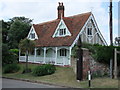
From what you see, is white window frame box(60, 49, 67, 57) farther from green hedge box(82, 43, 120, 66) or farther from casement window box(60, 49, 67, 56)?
green hedge box(82, 43, 120, 66)

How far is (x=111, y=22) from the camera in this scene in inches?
981

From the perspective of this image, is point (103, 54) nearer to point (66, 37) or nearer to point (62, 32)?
point (66, 37)

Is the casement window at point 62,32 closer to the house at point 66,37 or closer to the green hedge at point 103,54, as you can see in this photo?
the house at point 66,37

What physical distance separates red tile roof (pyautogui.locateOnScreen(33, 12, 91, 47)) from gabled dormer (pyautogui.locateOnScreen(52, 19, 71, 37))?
18.6 inches

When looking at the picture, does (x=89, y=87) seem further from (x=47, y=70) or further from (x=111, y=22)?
(x=111, y=22)

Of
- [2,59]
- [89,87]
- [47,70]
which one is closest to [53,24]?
[2,59]

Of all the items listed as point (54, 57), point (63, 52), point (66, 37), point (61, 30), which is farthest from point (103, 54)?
point (54, 57)

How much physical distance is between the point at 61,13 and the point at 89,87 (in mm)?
22771

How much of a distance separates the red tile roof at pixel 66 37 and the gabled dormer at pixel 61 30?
473 millimetres

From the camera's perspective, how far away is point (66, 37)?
30062 millimetres

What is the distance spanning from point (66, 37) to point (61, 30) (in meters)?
1.88

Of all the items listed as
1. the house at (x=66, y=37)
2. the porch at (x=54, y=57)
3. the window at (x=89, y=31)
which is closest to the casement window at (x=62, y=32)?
the house at (x=66, y=37)

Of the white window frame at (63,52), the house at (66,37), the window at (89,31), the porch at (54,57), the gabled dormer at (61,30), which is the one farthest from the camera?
the white window frame at (63,52)

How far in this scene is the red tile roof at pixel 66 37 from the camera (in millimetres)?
29234
